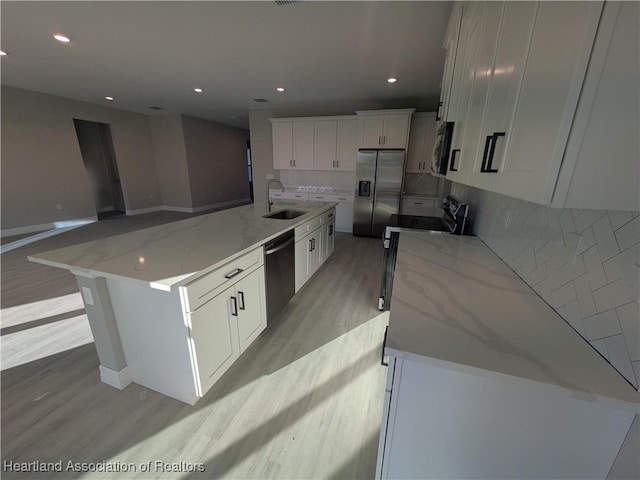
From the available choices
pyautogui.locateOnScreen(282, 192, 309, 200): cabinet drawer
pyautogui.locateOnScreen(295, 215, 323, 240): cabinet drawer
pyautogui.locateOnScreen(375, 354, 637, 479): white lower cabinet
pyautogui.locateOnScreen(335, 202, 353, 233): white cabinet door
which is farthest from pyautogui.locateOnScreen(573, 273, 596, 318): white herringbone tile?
pyautogui.locateOnScreen(282, 192, 309, 200): cabinet drawer

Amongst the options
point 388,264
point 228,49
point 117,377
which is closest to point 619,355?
point 388,264

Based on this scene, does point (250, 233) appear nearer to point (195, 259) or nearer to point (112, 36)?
point (195, 259)

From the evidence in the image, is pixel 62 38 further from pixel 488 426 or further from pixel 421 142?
pixel 421 142

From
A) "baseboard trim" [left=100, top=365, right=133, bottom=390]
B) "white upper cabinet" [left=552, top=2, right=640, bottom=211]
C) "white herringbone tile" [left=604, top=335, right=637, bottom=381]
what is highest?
"white upper cabinet" [left=552, top=2, right=640, bottom=211]

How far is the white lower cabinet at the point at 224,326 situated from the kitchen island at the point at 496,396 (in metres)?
1.03

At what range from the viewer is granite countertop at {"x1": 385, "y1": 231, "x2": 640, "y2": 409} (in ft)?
2.32

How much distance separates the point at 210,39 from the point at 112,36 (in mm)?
982

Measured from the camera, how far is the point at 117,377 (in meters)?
1.66

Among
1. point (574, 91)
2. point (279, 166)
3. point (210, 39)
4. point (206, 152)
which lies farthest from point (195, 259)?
point (206, 152)

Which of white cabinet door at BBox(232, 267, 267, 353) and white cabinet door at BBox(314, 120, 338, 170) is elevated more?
white cabinet door at BBox(314, 120, 338, 170)

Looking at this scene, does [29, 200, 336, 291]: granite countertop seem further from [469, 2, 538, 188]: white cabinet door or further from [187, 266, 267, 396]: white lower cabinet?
[469, 2, 538, 188]: white cabinet door

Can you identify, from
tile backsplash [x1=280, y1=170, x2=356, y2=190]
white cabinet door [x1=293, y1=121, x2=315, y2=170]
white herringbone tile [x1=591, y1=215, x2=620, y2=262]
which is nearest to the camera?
white herringbone tile [x1=591, y1=215, x2=620, y2=262]

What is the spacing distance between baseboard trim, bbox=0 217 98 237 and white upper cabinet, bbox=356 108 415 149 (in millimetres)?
6399

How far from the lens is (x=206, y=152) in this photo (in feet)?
25.5
